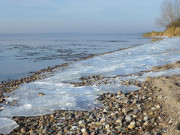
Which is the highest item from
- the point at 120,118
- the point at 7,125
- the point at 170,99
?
the point at 170,99

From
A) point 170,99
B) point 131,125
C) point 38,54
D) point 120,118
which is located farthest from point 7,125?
point 38,54

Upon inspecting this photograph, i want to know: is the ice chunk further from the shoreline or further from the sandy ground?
the sandy ground

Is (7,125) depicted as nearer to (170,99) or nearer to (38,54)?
(170,99)

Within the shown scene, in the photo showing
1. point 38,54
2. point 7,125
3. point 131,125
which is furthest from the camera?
point 38,54

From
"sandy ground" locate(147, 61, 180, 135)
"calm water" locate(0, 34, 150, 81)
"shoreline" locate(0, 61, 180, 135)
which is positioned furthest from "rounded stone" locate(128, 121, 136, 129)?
"calm water" locate(0, 34, 150, 81)

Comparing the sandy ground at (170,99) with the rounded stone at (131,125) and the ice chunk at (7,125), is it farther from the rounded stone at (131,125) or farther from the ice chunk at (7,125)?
the ice chunk at (7,125)

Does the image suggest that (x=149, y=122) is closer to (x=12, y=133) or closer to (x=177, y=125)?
(x=177, y=125)

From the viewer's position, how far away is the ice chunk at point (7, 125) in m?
3.18

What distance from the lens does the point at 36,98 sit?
4.73 metres

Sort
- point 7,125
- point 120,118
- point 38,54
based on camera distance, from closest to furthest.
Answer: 1. point 120,118
2. point 7,125
3. point 38,54

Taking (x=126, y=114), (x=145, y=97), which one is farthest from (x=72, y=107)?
(x=145, y=97)

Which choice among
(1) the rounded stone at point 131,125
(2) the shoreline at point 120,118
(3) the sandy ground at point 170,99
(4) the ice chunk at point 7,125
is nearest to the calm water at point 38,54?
(4) the ice chunk at point 7,125

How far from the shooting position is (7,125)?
3326mm

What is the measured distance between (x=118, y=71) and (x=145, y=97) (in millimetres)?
3355
